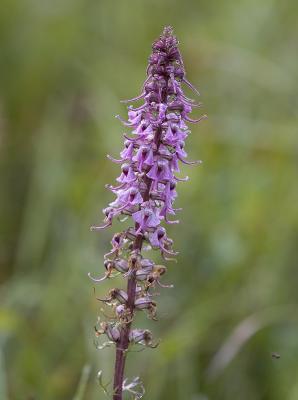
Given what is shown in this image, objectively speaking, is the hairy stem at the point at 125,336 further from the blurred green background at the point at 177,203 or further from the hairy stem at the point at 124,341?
the blurred green background at the point at 177,203

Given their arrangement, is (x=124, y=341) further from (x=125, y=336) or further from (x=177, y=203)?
(x=177, y=203)

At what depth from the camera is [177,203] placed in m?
8.08

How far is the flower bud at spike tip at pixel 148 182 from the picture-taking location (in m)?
3.66

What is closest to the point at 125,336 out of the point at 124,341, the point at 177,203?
the point at 124,341

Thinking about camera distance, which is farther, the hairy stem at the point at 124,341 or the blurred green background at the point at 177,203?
the blurred green background at the point at 177,203

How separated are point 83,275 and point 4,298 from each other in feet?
2.28

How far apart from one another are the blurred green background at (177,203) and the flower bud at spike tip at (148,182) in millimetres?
1164

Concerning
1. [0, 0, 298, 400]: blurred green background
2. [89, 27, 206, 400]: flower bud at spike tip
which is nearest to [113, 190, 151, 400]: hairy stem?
[89, 27, 206, 400]: flower bud at spike tip

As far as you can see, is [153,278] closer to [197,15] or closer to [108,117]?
[108,117]

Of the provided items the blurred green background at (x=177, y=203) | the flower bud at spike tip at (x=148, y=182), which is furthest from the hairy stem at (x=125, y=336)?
the blurred green background at (x=177, y=203)

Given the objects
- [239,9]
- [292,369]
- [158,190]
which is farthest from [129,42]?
[158,190]

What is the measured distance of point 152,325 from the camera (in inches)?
274

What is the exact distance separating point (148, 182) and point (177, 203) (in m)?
4.37

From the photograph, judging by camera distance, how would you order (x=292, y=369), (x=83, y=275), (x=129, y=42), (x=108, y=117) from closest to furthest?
(x=292, y=369) < (x=83, y=275) < (x=108, y=117) < (x=129, y=42)
